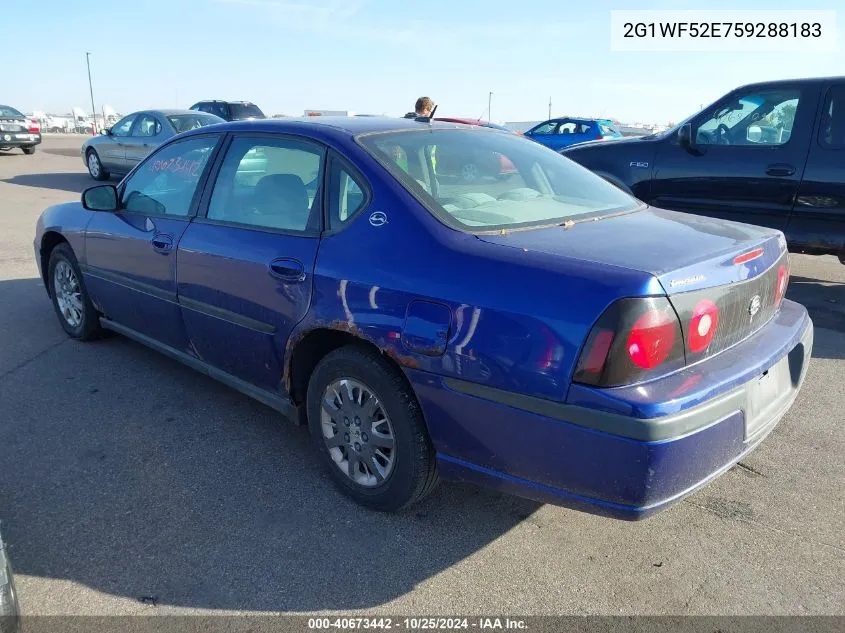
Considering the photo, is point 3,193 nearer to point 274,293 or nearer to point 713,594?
point 274,293

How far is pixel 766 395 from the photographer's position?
246cm

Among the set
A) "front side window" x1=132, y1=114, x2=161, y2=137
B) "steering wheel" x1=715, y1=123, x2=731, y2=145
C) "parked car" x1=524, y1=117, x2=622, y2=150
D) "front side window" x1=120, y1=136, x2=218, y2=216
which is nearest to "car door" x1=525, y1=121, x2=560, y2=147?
"parked car" x1=524, y1=117, x2=622, y2=150

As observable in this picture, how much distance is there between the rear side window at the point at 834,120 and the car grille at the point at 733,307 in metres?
3.64

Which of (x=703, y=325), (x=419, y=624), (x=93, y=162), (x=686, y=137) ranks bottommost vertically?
(x=419, y=624)

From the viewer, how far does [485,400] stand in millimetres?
2246

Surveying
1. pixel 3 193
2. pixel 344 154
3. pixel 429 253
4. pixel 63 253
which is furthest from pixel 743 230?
pixel 3 193

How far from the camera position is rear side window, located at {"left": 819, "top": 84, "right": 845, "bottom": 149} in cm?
553

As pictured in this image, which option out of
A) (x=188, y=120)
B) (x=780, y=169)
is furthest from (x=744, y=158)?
(x=188, y=120)

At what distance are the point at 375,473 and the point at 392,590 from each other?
20.3 inches

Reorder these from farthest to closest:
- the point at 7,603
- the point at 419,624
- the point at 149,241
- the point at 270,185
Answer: the point at 149,241
the point at 270,185
the point at 419,624
the point at 7,603

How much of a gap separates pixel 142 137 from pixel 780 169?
10.8 meters

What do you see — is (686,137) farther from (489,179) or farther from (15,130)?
(15,130)

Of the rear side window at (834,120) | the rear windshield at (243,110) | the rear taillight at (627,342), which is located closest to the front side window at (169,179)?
the rear taillight at (627,342)

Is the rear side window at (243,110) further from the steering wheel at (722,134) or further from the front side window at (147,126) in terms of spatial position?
the steering wheel at (722,134)
